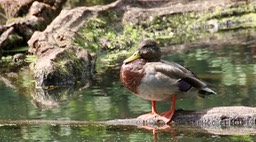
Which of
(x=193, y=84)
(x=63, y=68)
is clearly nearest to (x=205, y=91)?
(x=193, y=84)

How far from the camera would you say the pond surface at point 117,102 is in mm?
6434

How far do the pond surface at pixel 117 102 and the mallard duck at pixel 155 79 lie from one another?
0.36m

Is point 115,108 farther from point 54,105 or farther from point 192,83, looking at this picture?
point 192,83

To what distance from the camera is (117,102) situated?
8.98m

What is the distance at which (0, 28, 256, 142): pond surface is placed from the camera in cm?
643

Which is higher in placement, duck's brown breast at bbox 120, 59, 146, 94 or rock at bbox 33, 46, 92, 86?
duck's brown breast at bbox 120, 59, 146, 94

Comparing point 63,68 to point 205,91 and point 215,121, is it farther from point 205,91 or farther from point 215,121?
point 215,121

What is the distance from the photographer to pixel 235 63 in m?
12.0

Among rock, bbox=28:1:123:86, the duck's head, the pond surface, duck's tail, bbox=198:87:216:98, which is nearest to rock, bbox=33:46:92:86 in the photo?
rock, bbox=28:1:123:86

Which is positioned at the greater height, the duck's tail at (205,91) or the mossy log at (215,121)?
the duck's tail at (205,91)

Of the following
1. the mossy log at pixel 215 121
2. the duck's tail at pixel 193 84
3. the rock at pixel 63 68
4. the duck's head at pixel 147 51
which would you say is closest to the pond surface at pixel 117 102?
the mossy log at pixel 215 121

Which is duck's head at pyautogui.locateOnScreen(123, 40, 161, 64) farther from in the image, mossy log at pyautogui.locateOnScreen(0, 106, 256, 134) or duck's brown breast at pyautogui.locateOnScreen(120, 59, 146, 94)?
mossy log at pyautogui.locateOnScreen(0, 106, 256, 134)

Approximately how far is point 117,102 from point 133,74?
261 cm

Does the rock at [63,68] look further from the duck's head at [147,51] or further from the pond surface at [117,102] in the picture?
the duck's head at [147,51]
